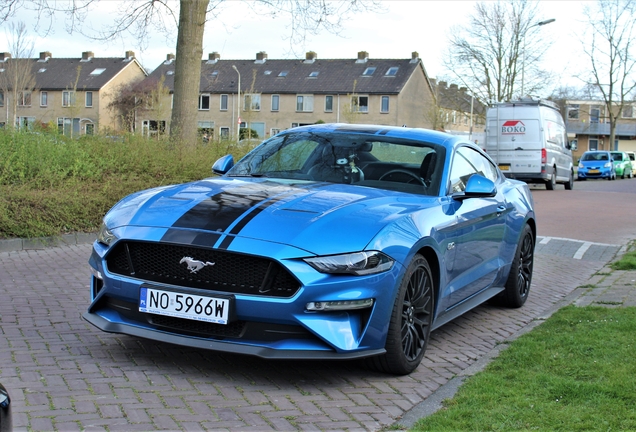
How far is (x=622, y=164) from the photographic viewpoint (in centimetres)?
4762

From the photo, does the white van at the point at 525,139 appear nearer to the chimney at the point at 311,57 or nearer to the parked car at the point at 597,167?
the parked car at the point at 597,167

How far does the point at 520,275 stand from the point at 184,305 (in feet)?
12.8

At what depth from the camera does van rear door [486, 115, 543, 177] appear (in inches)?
998

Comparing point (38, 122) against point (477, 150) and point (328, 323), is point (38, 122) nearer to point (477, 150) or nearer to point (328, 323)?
point (477, 150)

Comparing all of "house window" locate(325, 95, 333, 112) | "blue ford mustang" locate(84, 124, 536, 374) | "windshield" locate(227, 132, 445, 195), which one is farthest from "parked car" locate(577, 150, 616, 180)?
"blue ford mustang" locate(84, 124, 536, 374)

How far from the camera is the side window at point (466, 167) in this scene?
571cm

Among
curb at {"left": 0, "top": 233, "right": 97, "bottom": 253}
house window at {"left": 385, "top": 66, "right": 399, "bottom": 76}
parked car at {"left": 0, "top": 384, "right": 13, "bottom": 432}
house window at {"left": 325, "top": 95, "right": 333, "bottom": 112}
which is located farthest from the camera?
house window at {"left": 385, "top": 66, "right": 399, "bottom": 76}

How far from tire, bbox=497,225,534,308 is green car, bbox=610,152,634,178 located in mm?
41144

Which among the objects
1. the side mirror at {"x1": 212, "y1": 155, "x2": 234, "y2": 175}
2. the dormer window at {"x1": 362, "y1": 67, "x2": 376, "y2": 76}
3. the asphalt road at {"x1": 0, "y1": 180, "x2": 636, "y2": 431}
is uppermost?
the dormer window at {"x1": 362, "y1": 67, "x2": 376, "y2": 76}

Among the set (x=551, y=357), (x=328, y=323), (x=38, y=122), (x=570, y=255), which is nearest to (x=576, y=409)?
(x=551, y=357)

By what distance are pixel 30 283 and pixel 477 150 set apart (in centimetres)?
425

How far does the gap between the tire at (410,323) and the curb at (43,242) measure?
19.2 ft

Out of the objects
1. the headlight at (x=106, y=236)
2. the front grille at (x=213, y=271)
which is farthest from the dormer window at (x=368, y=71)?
the front grille at (x=213, y=271)

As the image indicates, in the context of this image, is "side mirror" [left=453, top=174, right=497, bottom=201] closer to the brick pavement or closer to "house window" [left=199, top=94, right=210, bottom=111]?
the brick pavement
